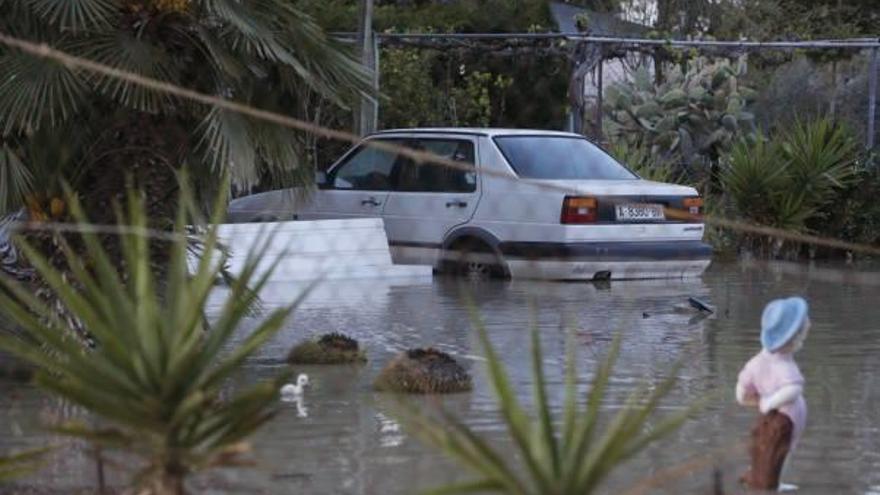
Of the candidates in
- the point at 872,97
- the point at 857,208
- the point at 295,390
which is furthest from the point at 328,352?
the point at 872,97

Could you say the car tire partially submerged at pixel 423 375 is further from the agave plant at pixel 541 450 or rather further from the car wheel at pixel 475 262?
the car wheel at pixel 475 262

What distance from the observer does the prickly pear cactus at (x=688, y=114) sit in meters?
21.0

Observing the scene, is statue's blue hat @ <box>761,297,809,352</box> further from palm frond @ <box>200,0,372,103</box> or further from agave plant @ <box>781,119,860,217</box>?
agave plant @ <box>781,119,860,217</box>

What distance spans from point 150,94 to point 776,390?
3.84 metres

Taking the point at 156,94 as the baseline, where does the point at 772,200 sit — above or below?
below

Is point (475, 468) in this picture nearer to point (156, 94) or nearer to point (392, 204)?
point (156, 94)

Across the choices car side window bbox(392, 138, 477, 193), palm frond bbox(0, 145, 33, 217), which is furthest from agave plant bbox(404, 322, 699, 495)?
car side window bbox(392, 138, 477, 193)

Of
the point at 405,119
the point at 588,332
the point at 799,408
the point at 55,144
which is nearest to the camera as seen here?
the point at 799,408

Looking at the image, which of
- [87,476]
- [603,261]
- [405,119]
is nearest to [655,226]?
[603,261]

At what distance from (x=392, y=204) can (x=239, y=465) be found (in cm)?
1182

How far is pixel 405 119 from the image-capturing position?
21.6 meters

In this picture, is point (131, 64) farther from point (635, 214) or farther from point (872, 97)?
point (872, 97)

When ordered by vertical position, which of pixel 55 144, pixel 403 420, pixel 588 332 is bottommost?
pixel 588 332

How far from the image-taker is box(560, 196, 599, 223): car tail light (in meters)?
15.0
